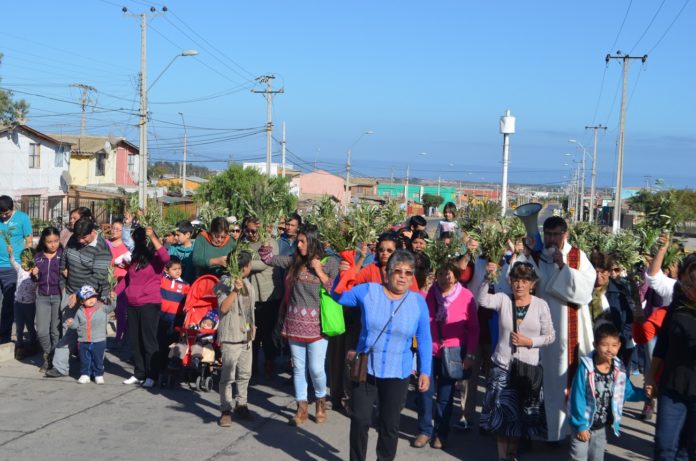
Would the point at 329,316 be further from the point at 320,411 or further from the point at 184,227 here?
the point at 184,227

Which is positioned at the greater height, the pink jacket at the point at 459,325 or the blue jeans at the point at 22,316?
the pink jacket at the point at 459,325

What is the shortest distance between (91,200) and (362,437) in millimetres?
38255

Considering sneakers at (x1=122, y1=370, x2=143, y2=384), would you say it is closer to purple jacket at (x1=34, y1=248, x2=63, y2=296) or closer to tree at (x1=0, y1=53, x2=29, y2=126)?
purple jacket at (x1=34, y1=248, x2=63, y2=296)

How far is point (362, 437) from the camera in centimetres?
598

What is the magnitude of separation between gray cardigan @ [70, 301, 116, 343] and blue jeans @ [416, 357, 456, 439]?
3924 millimetres

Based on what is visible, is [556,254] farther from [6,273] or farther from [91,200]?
[91,200]

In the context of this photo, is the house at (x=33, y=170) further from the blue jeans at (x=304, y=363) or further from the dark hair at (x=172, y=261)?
the blue jeans at (x=304, y=363)

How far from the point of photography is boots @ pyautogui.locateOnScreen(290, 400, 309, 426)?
781 centimetres

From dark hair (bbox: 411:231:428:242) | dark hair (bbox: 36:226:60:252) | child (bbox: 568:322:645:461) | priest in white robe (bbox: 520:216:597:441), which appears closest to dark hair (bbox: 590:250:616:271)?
priest in white robe (bbox: 520:216:597:441)

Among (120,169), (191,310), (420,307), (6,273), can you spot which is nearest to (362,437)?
(420,307)

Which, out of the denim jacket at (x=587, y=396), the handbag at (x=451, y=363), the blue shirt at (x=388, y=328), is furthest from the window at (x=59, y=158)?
the denim jacket at (x=587, y=396)

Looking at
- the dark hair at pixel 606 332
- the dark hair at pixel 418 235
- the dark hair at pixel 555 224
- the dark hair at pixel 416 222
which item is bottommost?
the dark hair at pixel 606 332

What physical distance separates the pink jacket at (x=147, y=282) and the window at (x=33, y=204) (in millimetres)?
33142

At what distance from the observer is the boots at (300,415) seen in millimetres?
7814
